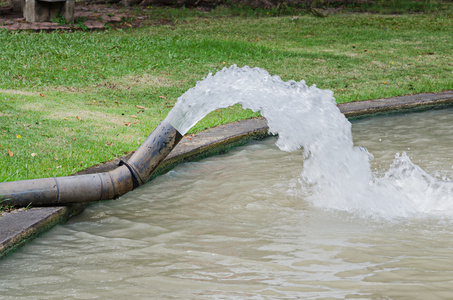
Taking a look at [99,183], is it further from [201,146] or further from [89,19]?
[89,19]

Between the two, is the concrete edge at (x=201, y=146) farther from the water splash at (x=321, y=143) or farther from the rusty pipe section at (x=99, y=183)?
the water splash at (x=321, y=143)

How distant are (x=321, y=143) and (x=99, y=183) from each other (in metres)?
2.03

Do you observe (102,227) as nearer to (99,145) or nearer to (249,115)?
(99,145)

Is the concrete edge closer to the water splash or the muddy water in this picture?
the muddy water

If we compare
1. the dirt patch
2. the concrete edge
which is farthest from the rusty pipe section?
the dirt patch

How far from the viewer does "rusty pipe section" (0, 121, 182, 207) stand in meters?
4.33

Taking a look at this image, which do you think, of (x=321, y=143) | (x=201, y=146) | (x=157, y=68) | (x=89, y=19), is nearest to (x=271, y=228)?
(x=321, y=143)

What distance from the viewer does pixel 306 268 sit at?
354 cm

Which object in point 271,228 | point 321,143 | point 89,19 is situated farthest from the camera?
point 89,19

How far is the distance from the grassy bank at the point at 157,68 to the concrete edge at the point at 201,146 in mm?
366

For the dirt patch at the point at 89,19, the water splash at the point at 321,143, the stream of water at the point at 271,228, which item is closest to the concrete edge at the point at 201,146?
the stream of water at the point at 271,228

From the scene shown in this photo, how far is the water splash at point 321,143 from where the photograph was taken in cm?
488

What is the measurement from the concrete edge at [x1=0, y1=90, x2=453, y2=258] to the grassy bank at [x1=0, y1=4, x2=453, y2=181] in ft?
1.20

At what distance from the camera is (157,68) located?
1039 cm
